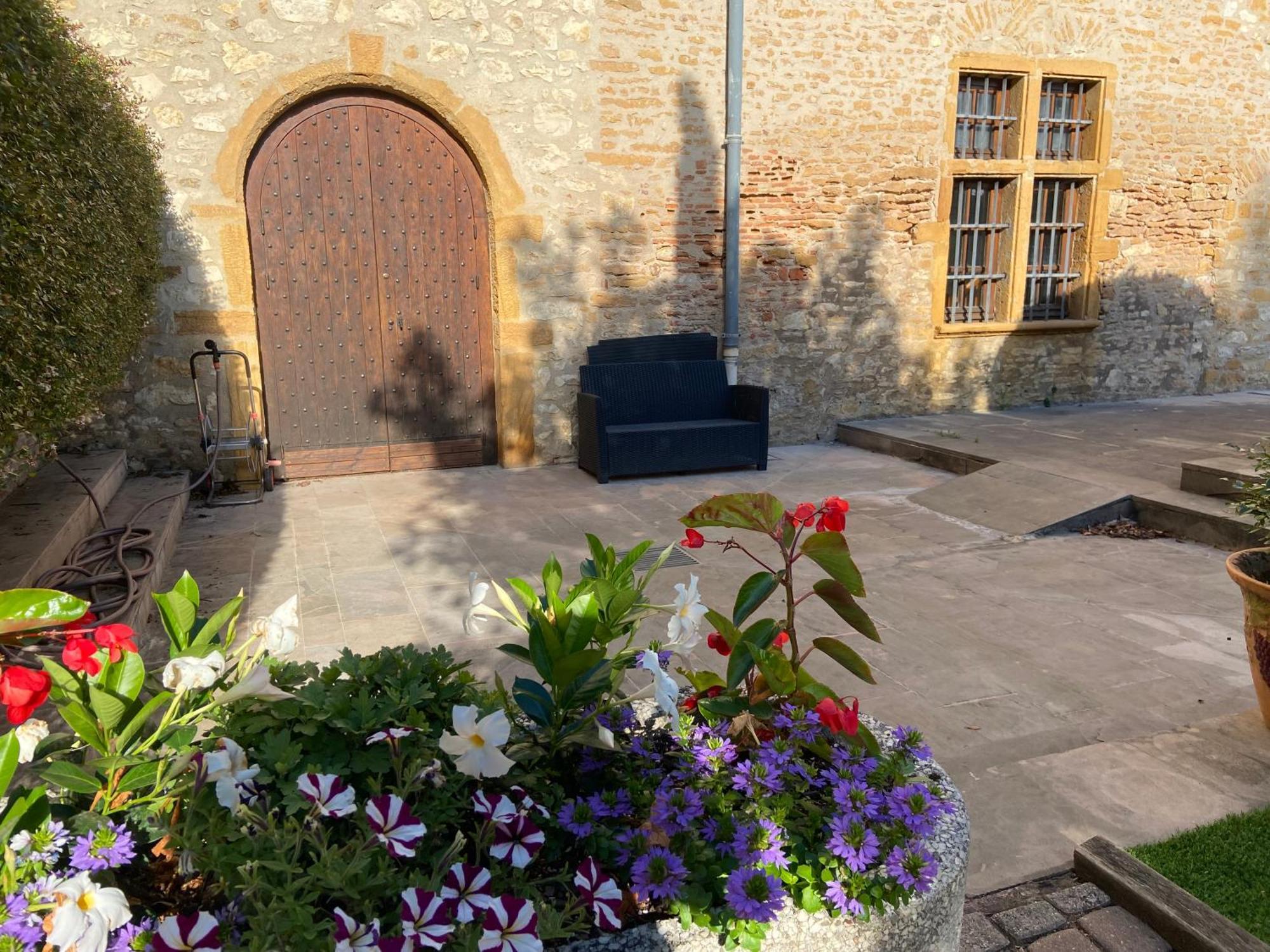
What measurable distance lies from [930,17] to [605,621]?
7.84 metres

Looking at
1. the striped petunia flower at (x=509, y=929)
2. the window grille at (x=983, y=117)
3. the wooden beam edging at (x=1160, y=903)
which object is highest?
the window grille at (x=983, y=117)

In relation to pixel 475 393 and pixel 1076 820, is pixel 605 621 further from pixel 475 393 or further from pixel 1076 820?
pixel 475 393

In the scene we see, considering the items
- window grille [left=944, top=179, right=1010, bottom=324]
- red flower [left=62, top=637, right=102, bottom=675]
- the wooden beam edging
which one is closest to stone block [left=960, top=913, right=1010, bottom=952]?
the wooden beam edging

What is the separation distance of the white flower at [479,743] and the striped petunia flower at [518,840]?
0.08m

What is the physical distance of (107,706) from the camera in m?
1.20

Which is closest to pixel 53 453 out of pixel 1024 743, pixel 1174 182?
pixel 1024 743

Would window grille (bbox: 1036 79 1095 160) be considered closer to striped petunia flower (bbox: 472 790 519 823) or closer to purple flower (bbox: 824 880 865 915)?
purple flower (bbox: 824 880 865 915)

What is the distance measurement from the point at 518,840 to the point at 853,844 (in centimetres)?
49

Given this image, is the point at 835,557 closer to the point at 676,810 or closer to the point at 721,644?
the point at 721,644

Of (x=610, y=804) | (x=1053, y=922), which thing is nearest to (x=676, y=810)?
(x=610, y=804)

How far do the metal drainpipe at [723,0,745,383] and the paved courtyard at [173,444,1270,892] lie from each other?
1362mm

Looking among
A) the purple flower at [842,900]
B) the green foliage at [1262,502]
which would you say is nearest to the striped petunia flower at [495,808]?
the purple flower at [842,900]

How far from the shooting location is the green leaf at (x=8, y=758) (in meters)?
1.07

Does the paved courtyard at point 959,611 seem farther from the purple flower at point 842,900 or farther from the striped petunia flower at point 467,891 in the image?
the striped petunia flower at point 467,891
